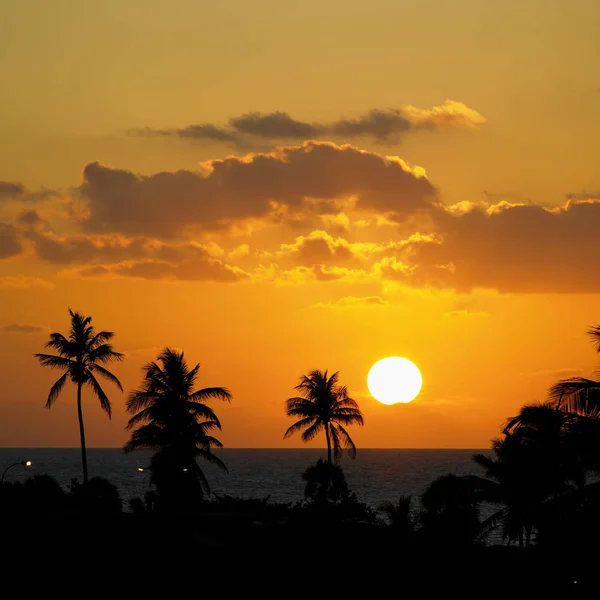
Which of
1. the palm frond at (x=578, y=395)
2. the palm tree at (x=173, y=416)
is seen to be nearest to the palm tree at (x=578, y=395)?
the palm frond at (x=578, y=395)

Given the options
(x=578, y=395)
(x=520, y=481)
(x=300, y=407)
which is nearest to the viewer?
(x=578, y=395)

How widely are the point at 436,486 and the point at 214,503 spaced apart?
1611 centimetres

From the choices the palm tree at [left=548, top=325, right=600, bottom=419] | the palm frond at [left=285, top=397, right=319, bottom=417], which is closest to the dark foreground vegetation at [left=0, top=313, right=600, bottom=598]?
the palm tree at [left=548, top=325, right=600, bottom=419]

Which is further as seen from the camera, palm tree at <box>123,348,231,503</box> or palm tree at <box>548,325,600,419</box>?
palm tree at <box>123,348,231,503</box>

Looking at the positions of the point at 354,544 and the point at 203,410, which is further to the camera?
the point at 203,410

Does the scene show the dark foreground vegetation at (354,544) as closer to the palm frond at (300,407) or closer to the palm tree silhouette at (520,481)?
the palm tree silhouette at (520,481)

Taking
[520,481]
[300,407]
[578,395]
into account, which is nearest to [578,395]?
[578,395]

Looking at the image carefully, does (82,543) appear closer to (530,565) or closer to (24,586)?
(24,586)

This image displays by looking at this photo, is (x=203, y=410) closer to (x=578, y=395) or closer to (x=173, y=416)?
(x=173, y=416)

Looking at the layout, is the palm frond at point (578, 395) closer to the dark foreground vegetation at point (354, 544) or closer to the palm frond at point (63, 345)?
the dark foreground vegetation at point (354, 544)

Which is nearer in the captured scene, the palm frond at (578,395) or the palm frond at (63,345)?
the palm frond at (578,395)

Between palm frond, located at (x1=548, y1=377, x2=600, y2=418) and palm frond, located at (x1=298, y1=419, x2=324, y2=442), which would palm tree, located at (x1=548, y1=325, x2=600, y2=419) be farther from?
palm frond, located at (x1=298, y1=419, x2=324, y2=442)

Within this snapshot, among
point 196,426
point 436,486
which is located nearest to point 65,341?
point 196,426

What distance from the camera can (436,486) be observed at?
7175cm
